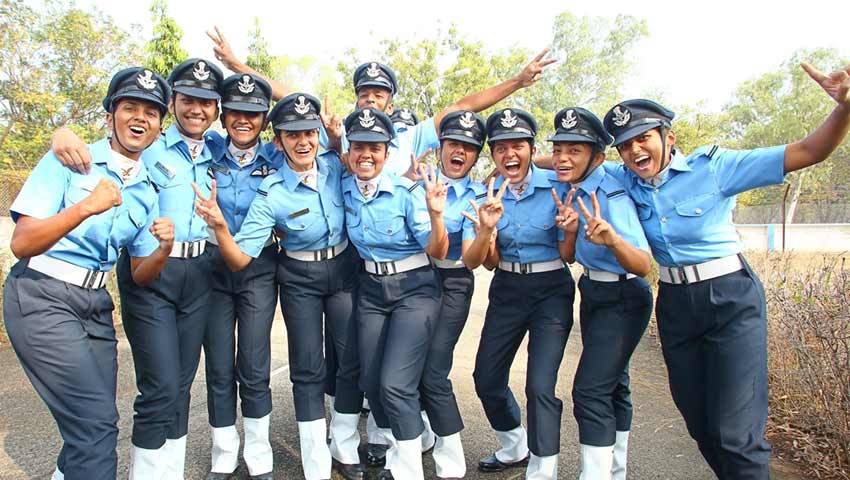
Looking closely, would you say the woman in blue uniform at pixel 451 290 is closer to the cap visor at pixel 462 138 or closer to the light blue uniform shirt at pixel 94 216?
the cap visor at pixel 462 138

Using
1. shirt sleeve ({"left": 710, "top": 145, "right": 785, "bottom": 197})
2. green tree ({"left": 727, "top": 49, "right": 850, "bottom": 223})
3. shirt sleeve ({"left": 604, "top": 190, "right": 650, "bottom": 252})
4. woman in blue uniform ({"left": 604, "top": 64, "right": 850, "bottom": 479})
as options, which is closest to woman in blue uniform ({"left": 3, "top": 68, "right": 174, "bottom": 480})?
shirt sleeve ({"left": 604, "top": 190, "right": 650, "bottom": 252})

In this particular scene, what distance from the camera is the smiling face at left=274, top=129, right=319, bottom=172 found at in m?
3.75

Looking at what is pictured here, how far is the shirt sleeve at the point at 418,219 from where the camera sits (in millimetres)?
3711

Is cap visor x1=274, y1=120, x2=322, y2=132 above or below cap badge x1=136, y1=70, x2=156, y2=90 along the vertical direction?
below

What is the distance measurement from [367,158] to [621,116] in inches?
63.1

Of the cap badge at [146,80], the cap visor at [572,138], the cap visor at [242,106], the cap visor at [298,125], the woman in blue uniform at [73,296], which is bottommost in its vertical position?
the woman in blue uniform at [73,296]

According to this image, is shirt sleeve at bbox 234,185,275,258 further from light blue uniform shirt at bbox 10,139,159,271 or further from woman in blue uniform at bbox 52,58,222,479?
light blue uniform shirt at bbox 10,139,159,271

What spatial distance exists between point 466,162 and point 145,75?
210 centimetres

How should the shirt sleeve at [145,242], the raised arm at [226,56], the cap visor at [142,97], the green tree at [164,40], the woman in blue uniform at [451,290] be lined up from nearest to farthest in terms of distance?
the cap visor at [142,97] → the shirt sleeve at [145,242] → the woman in blue uniform at [451,290] → the raised arm at [226,56] → the green tree at [164,40]

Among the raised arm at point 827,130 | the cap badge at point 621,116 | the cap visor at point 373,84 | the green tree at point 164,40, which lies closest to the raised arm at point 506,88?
the cap visor at point 373,84

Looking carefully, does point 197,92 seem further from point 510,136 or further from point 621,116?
point 621,116

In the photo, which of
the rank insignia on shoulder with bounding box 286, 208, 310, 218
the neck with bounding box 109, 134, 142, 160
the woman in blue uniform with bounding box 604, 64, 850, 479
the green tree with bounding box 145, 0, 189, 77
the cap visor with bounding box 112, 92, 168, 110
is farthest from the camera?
the green tree with bounding box 145, 0, 189, 77

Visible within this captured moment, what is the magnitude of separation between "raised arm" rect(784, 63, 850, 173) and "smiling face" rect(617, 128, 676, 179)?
598 mm

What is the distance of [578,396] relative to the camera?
3.38 metres
